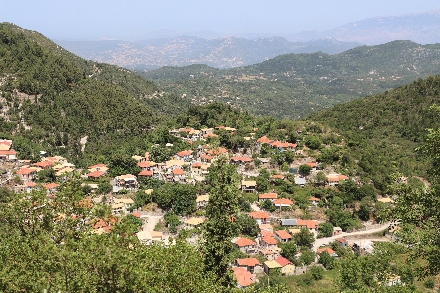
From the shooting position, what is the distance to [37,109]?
5219 cm

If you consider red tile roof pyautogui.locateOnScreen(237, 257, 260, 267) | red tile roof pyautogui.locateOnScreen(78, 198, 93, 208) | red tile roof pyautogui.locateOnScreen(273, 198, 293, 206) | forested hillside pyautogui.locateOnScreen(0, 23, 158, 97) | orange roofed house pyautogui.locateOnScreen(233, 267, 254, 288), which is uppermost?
forested hillside pyautogui.locateOnScreen(0, 23, 158, 97)

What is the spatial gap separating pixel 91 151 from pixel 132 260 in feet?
149

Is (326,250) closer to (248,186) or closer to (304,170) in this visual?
(248,186)

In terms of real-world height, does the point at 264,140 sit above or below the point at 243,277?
above

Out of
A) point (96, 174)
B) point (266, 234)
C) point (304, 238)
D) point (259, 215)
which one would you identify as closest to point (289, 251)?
point (304, 238)

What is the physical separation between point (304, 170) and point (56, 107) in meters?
38.9

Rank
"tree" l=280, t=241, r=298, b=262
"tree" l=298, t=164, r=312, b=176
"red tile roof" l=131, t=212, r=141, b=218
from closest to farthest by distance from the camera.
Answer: "tree" l=280, t=241, r=298, b=262 < "red tile roof" l=131, t=212, r=141, b=218 < "tree" l=298, t=164, r=312, b=176

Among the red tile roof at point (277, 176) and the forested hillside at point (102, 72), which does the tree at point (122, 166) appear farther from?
the forested hillside at point (102, 72)

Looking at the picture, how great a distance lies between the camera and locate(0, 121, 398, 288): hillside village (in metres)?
28.7

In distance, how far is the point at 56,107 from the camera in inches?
2152

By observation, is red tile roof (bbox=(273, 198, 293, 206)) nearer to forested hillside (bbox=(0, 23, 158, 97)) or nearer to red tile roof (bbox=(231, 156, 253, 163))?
red tile roof (bbox=(231, 156, 253, 163))

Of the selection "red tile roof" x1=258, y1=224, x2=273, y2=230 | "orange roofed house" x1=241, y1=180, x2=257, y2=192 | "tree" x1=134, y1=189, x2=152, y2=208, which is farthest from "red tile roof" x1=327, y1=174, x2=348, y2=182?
"tree" x1=134, y1=189, x2=152, y2=208

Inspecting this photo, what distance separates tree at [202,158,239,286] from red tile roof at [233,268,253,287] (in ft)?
35.3

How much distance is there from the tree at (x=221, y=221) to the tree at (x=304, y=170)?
26.8 meters
